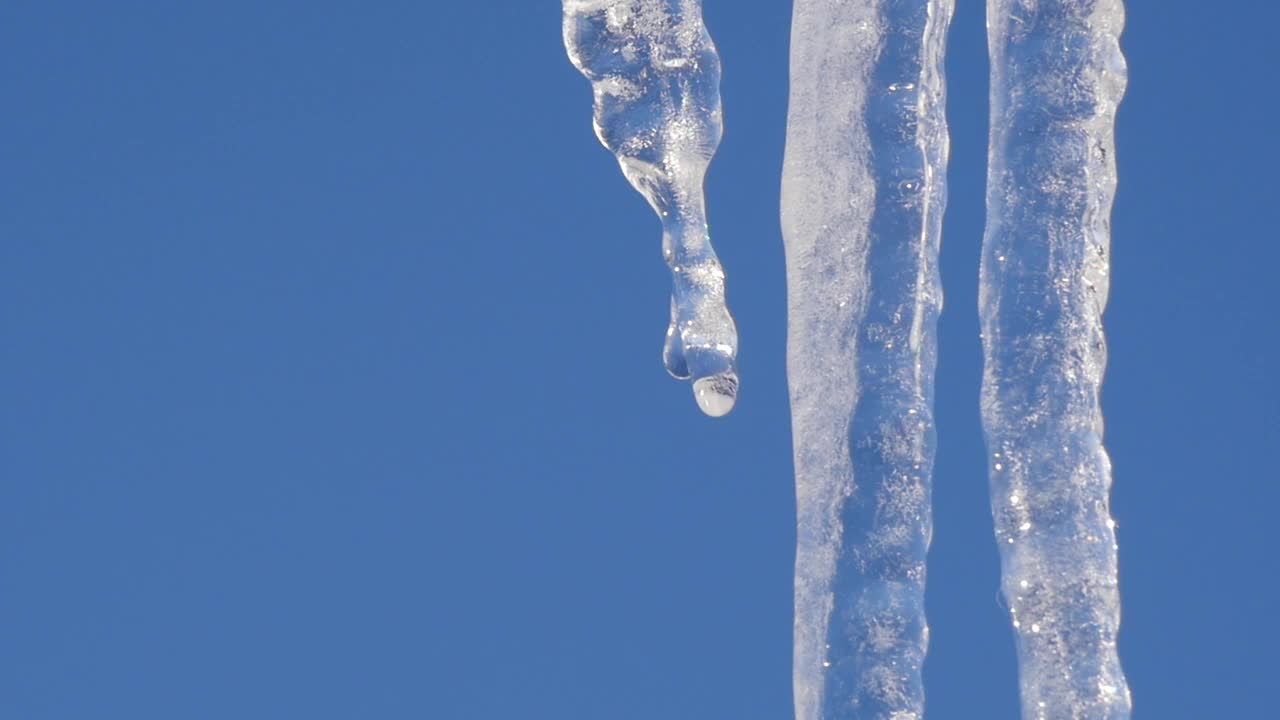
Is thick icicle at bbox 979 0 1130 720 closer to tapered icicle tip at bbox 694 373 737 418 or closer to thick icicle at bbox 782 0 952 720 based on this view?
thick icicle at bbox 782 0 952 720

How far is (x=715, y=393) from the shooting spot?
640 mm

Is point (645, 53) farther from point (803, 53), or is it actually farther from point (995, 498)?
point (995, 498)

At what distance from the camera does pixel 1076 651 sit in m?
0.68

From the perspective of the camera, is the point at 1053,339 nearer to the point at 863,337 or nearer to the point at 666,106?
the point at 863,337

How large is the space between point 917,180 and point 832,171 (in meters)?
0.03

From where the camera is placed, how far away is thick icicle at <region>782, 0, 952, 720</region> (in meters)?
0.67

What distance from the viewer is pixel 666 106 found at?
671 millimetres

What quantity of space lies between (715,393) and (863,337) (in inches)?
3.3

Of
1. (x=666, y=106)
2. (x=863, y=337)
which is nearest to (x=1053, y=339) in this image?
(x=863, y=337)

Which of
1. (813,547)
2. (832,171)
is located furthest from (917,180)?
(813,547)

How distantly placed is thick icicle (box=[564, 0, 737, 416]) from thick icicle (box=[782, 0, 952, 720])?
0.18 feet

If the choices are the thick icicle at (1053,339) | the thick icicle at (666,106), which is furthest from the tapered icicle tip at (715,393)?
the thick icicle at (1053,339)

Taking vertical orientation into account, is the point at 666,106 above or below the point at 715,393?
above

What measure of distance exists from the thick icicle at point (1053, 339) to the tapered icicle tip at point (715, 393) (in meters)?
0.13
